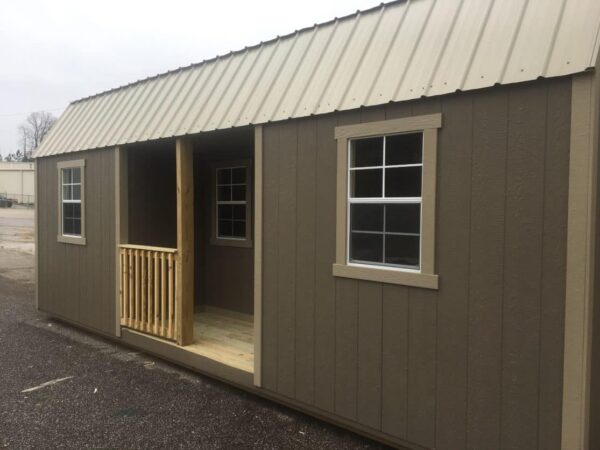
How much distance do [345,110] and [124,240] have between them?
12.3ft

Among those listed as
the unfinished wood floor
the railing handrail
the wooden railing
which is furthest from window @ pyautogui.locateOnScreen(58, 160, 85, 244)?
the unfinished wood floor

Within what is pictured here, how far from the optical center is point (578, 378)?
248cm

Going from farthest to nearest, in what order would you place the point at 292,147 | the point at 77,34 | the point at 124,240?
1. the point at 77,34
2. the point at 124,240
3. the point at 292,147

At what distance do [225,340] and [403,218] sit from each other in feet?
10.2

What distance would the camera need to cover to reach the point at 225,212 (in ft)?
22.9

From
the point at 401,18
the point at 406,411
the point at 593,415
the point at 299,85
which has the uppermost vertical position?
the point at 401,18

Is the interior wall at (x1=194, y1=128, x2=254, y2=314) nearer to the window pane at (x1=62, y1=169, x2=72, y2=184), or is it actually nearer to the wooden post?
the wooden post

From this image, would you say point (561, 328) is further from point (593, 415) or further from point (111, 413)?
point (111, 413)

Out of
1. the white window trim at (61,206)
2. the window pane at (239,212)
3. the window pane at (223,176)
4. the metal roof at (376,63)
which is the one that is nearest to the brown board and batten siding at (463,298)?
the metal roof at (376,63)

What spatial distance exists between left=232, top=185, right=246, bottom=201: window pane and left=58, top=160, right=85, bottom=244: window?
6.91 ft

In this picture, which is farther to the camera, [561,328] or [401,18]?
[401,18]

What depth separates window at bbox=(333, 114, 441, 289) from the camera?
10.1 ft

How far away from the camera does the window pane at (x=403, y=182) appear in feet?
10.4

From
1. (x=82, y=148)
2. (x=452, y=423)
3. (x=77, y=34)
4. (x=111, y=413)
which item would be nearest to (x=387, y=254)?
(x=452, y=423)
